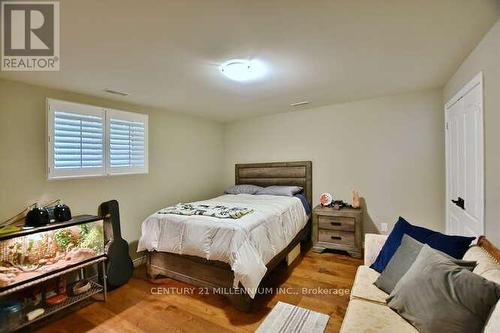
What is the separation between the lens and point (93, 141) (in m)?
2.82

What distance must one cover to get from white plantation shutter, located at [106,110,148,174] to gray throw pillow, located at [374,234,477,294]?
3.12 metres

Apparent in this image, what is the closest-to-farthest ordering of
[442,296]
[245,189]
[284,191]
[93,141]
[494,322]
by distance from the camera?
[494,322] → [442,296] → [93,141] → [284,191] → [245,189]

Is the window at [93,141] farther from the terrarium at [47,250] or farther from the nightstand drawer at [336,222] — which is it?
the nightstand drawer at [336,222]

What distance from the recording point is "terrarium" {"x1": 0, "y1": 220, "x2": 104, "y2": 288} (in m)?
1.99

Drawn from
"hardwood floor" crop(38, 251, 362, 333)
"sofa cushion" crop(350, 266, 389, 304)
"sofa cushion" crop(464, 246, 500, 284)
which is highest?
"sofa cushion" crop(464, 246, 500, 284)

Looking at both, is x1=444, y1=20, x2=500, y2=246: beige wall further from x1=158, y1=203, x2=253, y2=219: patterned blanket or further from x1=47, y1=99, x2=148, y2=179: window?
x1=47, y1=99, x2=148, y2=179: window

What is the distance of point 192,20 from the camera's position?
4.82 feet

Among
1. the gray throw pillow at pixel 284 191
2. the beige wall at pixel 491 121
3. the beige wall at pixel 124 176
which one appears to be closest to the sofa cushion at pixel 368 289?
the beige wall at pixel 491 121

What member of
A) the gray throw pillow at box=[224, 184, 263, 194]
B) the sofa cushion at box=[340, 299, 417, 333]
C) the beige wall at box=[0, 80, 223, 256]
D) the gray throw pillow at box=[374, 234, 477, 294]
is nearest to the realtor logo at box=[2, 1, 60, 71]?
the beige wall at box=[0, 80, 223, 256]

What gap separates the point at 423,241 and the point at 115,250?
3.08 metres

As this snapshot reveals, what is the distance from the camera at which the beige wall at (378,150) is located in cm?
318

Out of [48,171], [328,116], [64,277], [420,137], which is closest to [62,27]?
[48,171]

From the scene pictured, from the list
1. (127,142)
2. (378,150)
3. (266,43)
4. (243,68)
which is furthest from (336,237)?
(127,142)

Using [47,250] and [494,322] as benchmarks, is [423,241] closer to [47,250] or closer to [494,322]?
[494,322]
